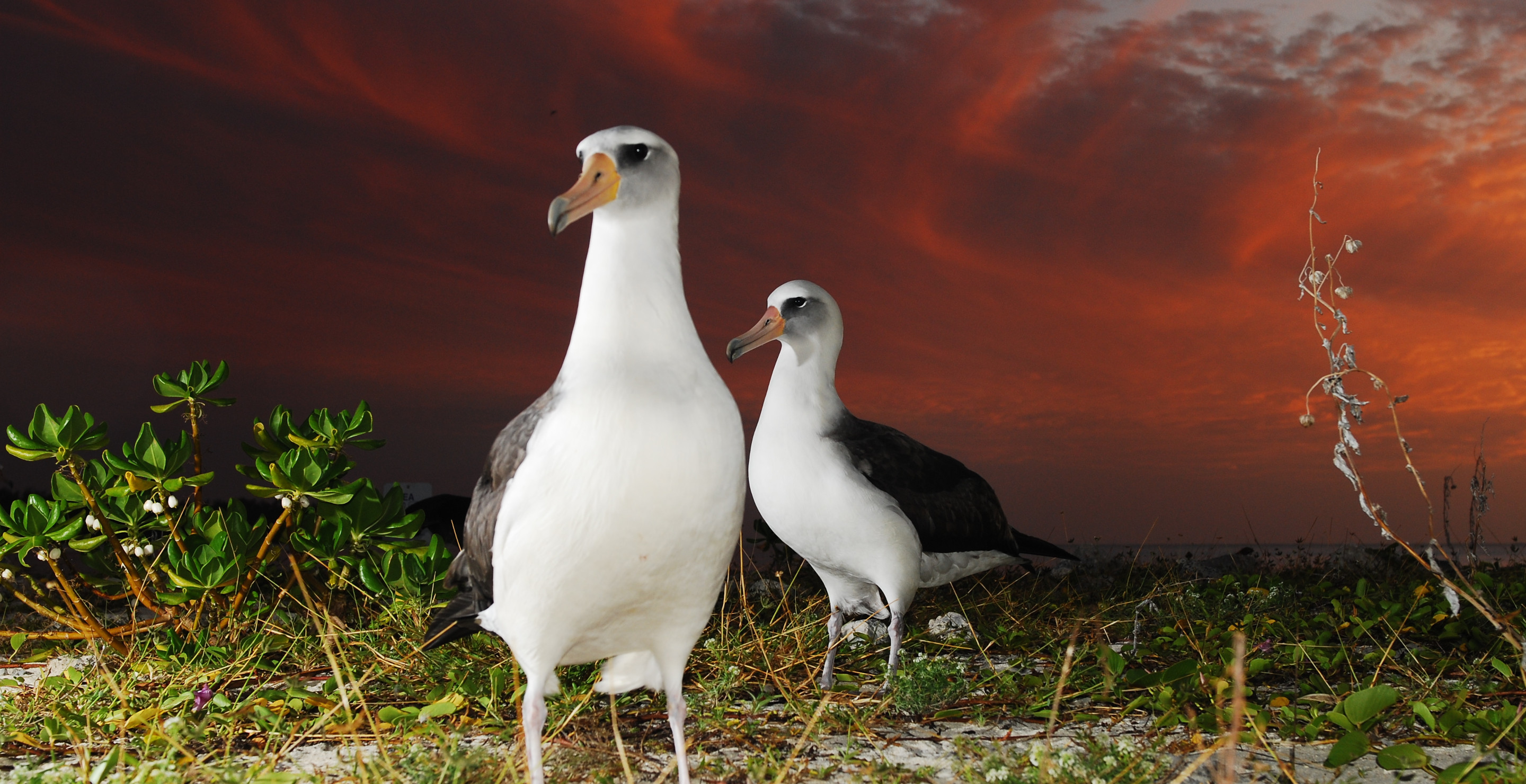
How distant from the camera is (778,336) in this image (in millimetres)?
5496

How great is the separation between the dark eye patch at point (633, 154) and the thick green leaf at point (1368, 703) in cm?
329

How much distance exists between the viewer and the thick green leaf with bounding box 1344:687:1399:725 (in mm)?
3730

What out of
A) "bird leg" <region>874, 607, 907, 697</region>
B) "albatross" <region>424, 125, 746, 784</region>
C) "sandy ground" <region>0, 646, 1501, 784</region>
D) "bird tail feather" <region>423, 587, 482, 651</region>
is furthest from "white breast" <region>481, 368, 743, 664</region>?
"bird leg" <region>874, 607, 907, 697</region>

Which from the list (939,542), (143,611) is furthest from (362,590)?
(939,542)

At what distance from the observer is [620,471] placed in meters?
3.11

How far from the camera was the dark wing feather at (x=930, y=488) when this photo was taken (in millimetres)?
5500

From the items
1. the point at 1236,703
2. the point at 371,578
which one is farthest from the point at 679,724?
the point at 371,578

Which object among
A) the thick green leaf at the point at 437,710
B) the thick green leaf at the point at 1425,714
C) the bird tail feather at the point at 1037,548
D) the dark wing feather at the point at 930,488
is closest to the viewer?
the thick green leaf at the point at 1425,714

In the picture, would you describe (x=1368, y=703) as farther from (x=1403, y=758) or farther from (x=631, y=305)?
(x=631, y=305)

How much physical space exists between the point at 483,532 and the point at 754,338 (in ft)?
7.28

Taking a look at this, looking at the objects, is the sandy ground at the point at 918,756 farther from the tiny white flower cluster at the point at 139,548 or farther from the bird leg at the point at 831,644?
the tiny white flower cluster at the point at 139,548

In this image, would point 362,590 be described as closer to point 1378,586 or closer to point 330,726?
point 330,726

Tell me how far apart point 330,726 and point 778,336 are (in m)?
2.86

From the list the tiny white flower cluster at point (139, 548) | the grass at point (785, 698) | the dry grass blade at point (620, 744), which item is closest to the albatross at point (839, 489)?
the grass at point (785, 698)
